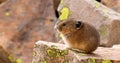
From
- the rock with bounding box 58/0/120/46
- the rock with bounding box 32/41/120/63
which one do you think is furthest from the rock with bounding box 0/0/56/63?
the rock with bounding box 32/41/120/63

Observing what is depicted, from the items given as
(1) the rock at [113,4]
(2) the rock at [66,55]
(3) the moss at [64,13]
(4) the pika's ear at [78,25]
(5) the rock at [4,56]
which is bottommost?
(2) the rock at [66,55]

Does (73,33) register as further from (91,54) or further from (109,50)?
(109,50)

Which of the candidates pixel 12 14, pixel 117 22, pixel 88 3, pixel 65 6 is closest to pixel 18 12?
pixel 12 14

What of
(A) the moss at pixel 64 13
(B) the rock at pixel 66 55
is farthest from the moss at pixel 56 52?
(A) the moss at pixel 64 13

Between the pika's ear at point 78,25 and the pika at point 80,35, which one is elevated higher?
the pika's ear at point 78,25

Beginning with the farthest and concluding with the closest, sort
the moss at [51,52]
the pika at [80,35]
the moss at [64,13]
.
Answer: the moss at [64,13] < the moss at [51,52] < the pika at [80,35]

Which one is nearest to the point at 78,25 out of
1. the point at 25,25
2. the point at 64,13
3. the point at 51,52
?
the point at 51,52

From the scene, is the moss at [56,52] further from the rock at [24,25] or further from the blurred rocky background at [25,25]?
the rock at [24,25]

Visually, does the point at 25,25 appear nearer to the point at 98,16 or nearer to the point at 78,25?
the point at 98,16
